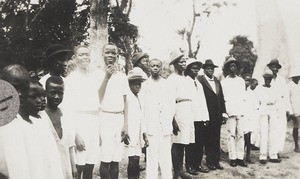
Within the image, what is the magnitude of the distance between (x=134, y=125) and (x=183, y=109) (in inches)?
41.8

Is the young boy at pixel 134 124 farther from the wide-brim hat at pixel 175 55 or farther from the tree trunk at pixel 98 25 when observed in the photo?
the tree trunk at pixel 98 25

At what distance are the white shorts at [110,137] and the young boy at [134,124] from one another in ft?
1.29

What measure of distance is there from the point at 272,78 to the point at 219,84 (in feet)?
3.96

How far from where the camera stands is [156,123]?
4.74m

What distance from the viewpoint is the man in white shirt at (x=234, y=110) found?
6145 millimetres

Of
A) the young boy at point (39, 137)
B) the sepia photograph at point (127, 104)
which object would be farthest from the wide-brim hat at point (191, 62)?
the young boy at point (39, 137)

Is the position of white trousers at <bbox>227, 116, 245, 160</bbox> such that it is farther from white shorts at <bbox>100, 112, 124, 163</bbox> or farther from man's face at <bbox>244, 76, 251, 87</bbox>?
white shorts at <bbox>100, 112, 124, 163</bbox>

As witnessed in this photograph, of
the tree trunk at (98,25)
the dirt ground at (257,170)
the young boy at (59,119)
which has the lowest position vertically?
the dirt ground at (257,170)

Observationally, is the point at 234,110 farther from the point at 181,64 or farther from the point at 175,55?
the point at 175,55

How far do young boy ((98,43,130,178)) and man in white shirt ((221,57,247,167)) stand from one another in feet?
8.53

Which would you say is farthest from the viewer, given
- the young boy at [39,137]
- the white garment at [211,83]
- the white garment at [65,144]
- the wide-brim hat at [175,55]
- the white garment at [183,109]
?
the white garment at [211,83]

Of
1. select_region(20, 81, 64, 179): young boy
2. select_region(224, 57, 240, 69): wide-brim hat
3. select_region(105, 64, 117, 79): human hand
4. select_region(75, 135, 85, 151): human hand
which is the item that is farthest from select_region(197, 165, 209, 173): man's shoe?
select_region(20, 81, 64, 179): young boy

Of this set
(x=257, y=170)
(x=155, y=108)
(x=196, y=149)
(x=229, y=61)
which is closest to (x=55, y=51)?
(x=155, y=108)

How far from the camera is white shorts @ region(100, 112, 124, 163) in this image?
3975 mm
